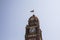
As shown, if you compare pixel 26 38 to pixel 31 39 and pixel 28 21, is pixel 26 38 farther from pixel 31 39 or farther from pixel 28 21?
pixel 28 21

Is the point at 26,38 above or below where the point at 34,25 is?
below

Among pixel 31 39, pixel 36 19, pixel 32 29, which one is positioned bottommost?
pixel 31 39

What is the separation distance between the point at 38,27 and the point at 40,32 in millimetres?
565

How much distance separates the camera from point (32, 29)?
15.6m

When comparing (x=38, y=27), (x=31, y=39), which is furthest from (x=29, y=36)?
(x=38, y=27)

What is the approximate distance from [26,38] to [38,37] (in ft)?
4.21

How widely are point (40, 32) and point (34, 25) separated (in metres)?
A: 1.01

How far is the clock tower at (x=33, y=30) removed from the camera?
596 inches

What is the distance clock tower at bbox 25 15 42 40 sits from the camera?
15133mm

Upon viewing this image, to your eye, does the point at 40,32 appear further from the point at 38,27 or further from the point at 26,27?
the point at 26,27

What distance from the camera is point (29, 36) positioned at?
15.2 metres

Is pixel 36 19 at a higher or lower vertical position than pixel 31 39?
higher

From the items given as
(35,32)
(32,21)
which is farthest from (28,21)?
(35,32)

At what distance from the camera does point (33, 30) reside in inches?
610
